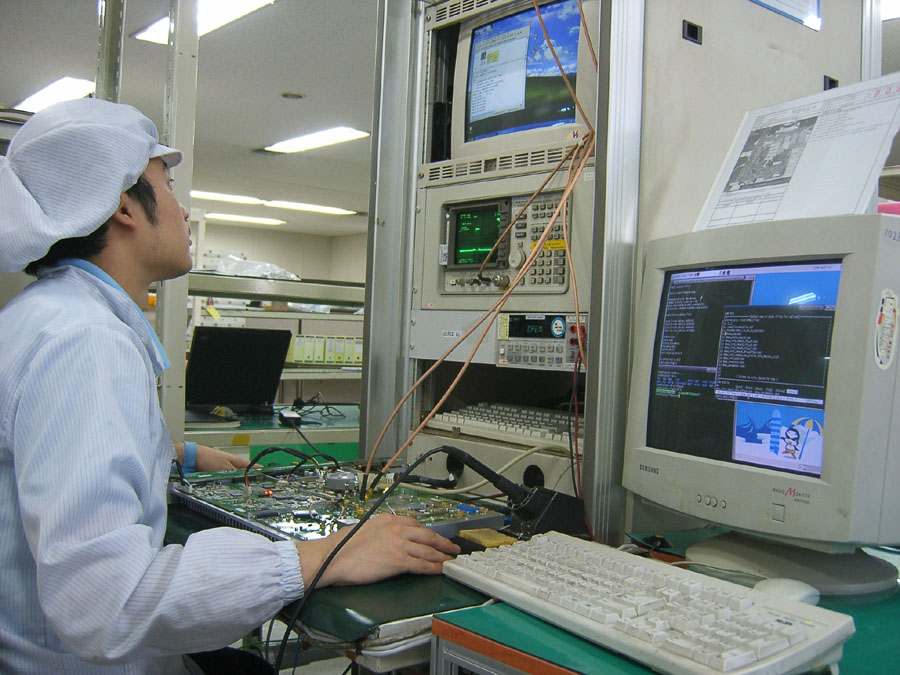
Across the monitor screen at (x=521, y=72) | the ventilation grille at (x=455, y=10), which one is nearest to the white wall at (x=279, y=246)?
the ventilation grille at (x=455, y=10)

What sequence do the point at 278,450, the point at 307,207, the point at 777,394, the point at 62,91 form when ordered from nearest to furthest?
the point at 777,394 < the point at 278,450 < the point at 62,91 < the point at 307,207

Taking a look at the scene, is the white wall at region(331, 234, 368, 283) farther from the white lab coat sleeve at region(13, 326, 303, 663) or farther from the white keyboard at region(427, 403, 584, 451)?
the white lab coat sleeve at region(13, 326, 303, 663)

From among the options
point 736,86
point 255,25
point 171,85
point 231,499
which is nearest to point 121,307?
point 231,499

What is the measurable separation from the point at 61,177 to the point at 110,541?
506 millimetres

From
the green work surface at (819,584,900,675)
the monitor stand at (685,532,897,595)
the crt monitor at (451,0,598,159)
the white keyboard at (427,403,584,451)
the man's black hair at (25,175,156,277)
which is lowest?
the green work surface at (819,584,900,675)

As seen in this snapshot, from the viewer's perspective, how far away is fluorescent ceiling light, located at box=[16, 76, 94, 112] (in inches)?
216

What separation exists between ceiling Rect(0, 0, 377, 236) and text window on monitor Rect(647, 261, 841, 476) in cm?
318

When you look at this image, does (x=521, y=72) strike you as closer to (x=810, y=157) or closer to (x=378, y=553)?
(x=810, y=157)

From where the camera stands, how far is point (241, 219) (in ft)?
39.4

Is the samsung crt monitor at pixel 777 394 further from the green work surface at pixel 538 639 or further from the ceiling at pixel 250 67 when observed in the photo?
the ceiling at pixel 250 67

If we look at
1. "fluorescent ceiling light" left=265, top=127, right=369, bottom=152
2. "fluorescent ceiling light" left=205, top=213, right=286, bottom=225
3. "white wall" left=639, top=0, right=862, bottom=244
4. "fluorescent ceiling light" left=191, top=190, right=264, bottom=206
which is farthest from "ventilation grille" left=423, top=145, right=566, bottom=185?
"fluorescent ceiling light" left=205, top=213, right=286, bottom=225

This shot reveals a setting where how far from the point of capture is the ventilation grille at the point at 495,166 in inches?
57.3

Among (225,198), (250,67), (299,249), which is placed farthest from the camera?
(299,249)

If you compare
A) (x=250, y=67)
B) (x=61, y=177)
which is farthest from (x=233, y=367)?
(x=250, y=67)
